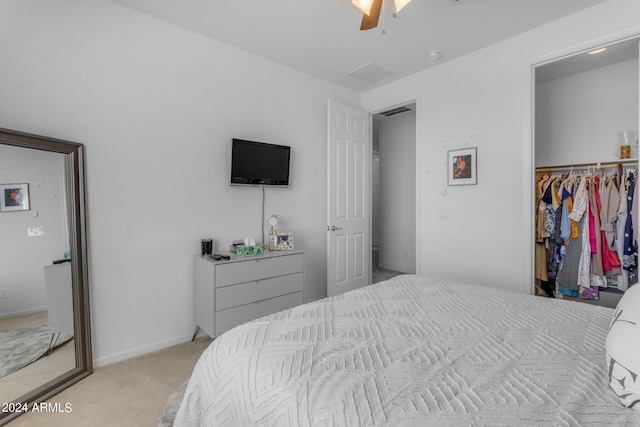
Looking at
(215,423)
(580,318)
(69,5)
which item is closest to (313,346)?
(215,423)

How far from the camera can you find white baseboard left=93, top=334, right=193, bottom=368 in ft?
7.34

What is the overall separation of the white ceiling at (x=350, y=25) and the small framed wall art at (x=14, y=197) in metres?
1.50

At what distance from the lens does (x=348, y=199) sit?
3.70m

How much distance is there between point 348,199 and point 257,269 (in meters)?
1.52

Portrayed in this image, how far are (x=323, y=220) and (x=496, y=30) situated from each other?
7.93 ft

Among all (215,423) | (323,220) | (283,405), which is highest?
(323,220)

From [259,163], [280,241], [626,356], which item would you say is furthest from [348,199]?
[626,356]

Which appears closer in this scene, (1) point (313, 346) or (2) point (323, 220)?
(1) point (313, 346)

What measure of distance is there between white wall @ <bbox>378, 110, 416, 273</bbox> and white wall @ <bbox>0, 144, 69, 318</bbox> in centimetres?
437

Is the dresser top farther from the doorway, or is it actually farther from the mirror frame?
the doorway

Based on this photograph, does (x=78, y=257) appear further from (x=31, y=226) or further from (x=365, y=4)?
(x=365, y=4)

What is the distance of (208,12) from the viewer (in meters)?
2.38

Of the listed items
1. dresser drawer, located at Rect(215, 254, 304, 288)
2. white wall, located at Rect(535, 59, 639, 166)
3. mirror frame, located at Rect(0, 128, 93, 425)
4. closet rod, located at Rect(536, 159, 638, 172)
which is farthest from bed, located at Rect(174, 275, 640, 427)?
white wall, located at Rect(535, 59, 639, 166)

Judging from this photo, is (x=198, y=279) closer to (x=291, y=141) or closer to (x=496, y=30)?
(x=291, y=141)
